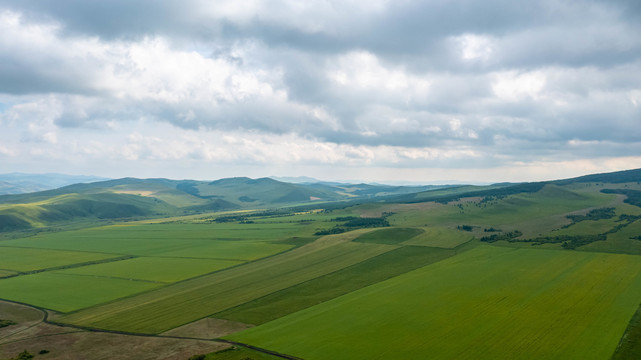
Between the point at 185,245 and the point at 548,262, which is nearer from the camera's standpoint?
the point at 548,262

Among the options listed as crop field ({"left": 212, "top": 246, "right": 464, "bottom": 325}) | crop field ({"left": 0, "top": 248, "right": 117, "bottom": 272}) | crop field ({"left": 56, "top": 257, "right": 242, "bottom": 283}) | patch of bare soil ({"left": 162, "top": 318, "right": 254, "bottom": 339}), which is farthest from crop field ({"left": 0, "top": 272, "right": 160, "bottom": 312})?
crop field ({"left": 212, "top": 246, "right": 464, "bottom": 325})

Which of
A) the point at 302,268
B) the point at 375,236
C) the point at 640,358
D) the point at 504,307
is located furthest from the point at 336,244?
the point at 640,358

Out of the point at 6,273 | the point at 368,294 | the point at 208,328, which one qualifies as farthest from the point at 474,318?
the point at 6,273

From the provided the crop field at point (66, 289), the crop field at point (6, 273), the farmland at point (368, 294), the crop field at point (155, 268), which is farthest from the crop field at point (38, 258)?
the crop field at point (66, 289)

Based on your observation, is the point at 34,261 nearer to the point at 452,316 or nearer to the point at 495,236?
the point at 452,316

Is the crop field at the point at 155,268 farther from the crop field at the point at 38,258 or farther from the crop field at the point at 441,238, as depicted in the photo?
the crop field at the point at 441,238

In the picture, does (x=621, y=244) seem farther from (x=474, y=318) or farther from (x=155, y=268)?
(x=155, y=268)
